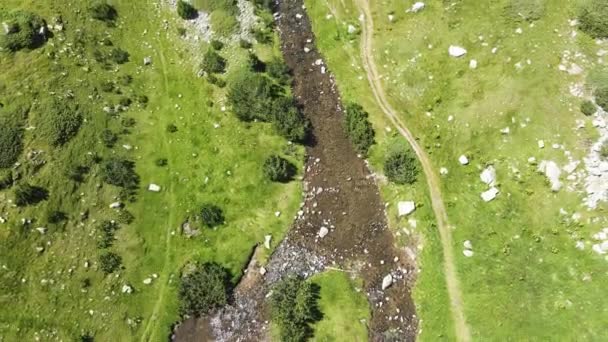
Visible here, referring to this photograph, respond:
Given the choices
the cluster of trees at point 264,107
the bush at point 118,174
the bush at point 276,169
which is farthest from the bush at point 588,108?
the bush at point 118,174

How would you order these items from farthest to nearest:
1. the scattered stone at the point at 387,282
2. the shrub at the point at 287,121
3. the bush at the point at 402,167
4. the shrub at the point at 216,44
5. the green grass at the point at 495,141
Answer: the shrub at the point at 216,44, the shrub at the point at 287,121, the bush at the point at 402,167, the scattered stone at the point at 387,282, the green grass at the point at 495,141

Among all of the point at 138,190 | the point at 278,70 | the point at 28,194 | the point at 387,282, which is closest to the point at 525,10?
the point at 278,70

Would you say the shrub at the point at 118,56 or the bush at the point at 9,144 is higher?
the shrub at the point at 118,56

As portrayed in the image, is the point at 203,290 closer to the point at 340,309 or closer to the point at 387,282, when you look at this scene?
the point at 340,309

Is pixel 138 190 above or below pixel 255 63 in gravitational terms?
below

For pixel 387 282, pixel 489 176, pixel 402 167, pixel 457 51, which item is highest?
pixel 457 51

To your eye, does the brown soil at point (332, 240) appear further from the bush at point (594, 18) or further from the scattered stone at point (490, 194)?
the bush at point (594, 18)

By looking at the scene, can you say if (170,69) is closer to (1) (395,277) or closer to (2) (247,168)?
(2) (247,168)
